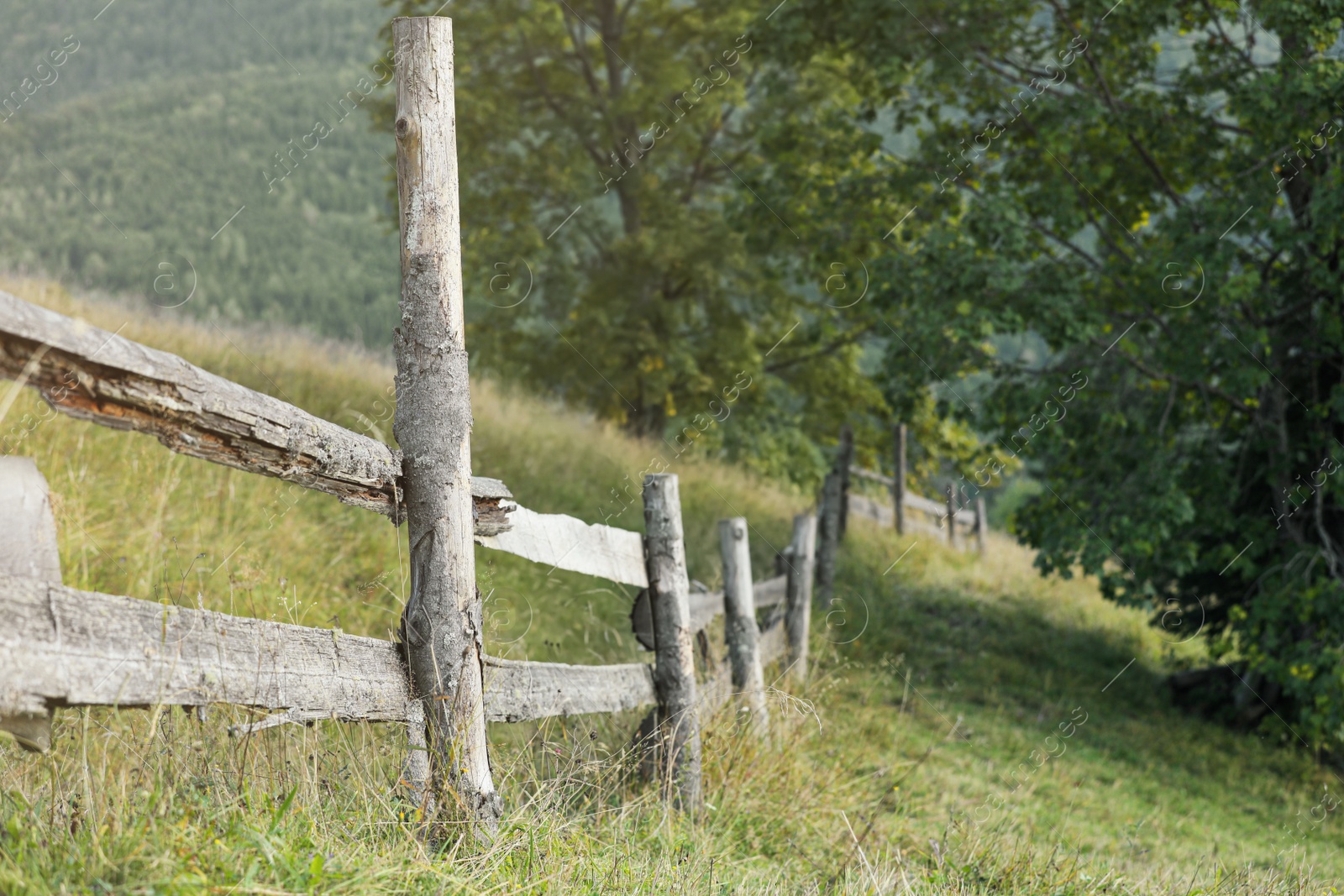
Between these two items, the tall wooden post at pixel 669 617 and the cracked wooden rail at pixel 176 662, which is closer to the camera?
the cracked wooden rail at pixel 176 662

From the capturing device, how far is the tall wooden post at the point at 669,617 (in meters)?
4.19

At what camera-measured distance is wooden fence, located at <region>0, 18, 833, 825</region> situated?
6.37ft

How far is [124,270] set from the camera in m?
88.3

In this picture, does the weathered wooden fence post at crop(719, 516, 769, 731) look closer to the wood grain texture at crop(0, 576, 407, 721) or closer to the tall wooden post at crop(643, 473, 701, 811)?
the tall wooden post at crop(643, 473, 701, 811)

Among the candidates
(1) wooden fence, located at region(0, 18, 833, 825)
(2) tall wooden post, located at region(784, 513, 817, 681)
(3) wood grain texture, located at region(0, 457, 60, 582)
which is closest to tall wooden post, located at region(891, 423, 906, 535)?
(2) tall wooden post, located at region(784, 513, 817, 681)

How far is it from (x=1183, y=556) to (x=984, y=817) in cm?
472

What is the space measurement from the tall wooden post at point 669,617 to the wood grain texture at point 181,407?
161 cm

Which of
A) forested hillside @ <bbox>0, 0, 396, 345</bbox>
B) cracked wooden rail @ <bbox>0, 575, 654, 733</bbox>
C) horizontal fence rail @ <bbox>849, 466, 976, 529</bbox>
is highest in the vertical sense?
forested hillside @ <bbox>0, 0, 396, 345</bbox>

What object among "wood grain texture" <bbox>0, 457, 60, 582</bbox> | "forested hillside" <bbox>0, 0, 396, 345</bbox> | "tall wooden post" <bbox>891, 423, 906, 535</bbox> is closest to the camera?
"wood grain texture" <bbox>0, 457, 60, 582</bbox>

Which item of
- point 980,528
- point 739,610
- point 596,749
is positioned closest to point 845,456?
→ point 739,610

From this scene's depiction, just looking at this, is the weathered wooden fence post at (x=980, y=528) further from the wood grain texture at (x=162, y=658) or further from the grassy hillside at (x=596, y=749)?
the wood grain texture at (x=162, y=658)

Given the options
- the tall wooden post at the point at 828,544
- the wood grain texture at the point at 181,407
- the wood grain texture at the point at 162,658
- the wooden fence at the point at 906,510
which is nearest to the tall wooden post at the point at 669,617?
the wood grain texture at the point at 181,407

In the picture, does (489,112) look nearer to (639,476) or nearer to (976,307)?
(639,476)

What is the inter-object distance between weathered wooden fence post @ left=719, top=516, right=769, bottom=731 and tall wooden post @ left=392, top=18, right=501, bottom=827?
2.74 meters
